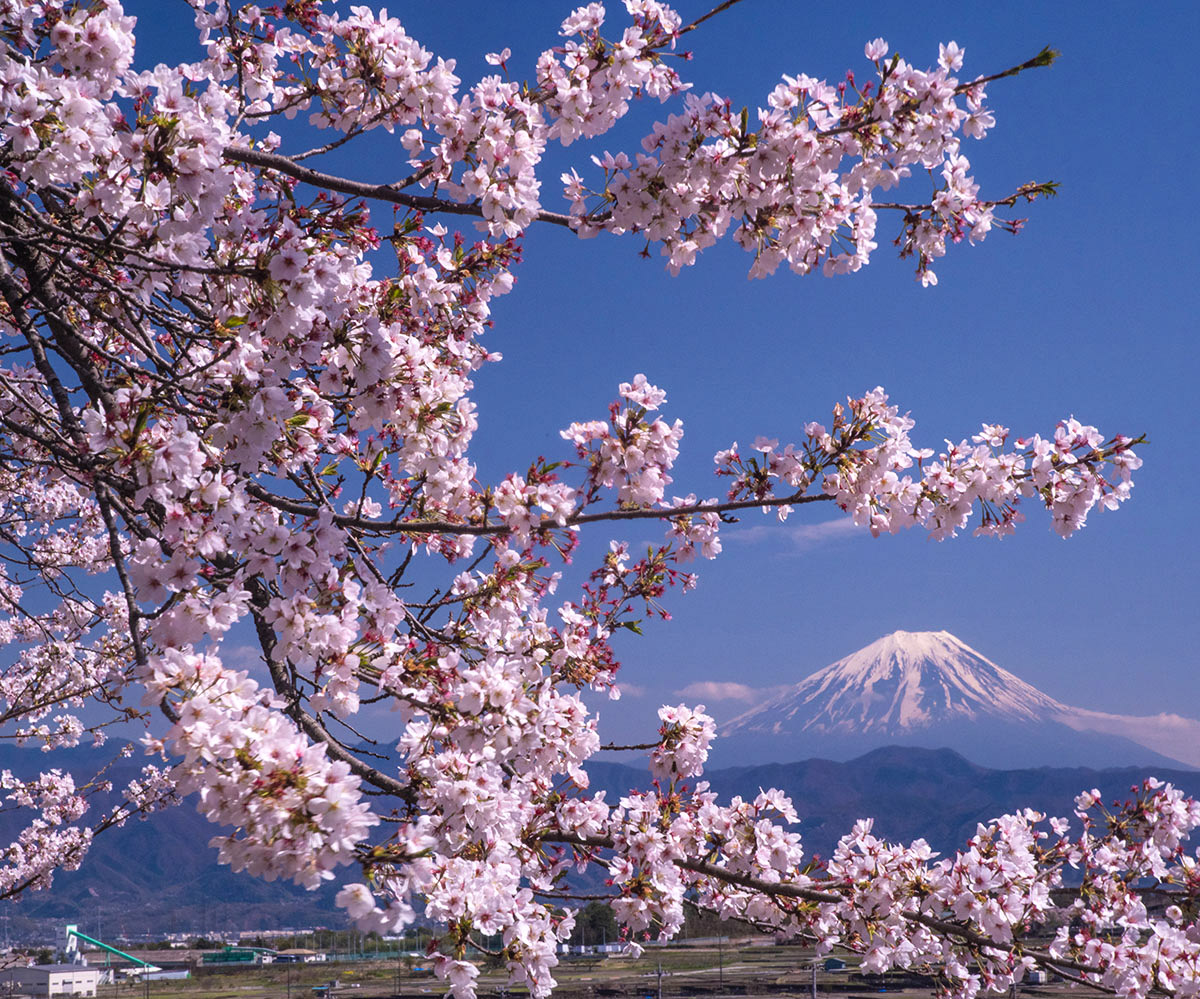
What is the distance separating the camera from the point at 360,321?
13.1 ft

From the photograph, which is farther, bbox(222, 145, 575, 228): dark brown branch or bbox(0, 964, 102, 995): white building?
bbox(0, 964, 102, 995): white building

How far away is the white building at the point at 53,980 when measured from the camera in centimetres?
8094

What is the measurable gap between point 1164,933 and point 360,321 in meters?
5.65

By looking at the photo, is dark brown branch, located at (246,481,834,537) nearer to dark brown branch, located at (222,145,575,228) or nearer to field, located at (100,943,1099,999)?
dark brown branch, located at (222,145,575,228)

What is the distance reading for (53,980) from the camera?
82.1 m

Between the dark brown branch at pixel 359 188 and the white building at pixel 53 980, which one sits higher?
the dark brown branch at pixel 359 188

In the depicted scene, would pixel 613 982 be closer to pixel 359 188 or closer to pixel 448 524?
pixel 448 524

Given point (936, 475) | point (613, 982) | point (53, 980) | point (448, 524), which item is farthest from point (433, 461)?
point (53, 980)

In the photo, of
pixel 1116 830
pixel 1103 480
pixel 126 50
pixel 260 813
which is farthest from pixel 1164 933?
pixel 126 50

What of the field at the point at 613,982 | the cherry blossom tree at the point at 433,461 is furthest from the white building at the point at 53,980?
the cherry blossom tree at the point at 433,461

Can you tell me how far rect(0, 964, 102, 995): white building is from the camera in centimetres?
8094

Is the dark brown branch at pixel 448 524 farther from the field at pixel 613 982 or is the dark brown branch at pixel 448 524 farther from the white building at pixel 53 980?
the white building at pixel 53 980

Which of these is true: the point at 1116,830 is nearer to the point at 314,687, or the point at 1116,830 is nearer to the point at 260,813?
the point at 314,687

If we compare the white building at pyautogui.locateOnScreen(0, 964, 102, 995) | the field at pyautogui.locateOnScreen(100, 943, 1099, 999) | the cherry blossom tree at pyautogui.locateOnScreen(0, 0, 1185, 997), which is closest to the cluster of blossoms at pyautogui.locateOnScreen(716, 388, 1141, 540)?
the cherry blossom tree at pyautogui.locateOnScreen(0, 0, 1185, 997)
